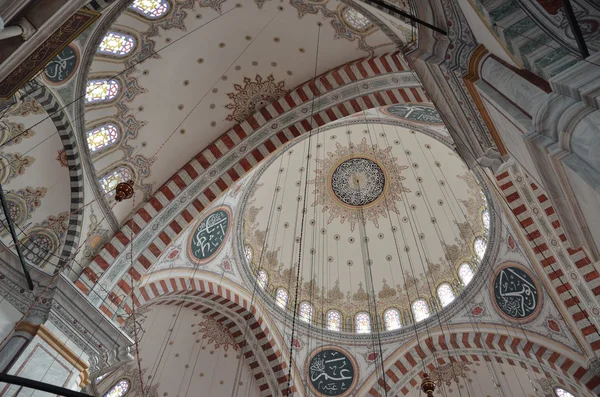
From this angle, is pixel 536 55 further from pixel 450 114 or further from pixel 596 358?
pixel 596 358

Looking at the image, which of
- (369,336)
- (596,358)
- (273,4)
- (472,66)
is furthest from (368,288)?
(472,66)

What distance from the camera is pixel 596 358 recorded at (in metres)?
8.31

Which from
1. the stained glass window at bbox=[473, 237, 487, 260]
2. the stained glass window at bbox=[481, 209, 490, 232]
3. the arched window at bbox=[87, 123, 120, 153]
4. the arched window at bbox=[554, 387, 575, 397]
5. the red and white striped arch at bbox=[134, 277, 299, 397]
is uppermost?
the stained glass window at bbox=[481, 209, 490, 232]

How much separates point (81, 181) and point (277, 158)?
6255mm

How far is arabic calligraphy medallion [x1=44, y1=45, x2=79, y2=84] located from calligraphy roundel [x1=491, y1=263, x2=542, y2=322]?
10.3 meters

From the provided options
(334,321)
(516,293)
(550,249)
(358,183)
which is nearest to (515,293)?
(516,293)

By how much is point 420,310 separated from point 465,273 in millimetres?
1754

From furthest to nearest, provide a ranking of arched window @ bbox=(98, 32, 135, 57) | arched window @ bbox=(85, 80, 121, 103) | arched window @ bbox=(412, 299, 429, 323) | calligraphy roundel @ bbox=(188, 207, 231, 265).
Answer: arched window @ bbox=(412, 299, 429, 323), calligraphy roundel @ bbox=(188, 207, 231, 265), arched window @ bbox=(85, 80, 121, 103), arched window @ bbox=(98, 32, 135, 57)

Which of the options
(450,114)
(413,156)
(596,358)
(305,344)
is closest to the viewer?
(450,114)

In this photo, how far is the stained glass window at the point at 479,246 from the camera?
11942 mm

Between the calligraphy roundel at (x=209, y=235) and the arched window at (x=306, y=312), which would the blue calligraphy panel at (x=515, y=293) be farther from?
the calligraphy roundel at (x=209, y=235)

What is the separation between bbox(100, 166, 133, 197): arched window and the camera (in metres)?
8.12

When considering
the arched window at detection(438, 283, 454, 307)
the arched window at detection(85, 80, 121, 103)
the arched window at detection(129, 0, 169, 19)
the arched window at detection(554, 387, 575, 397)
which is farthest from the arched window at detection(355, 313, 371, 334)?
the arched window at detection(129, 0, 169, 19)

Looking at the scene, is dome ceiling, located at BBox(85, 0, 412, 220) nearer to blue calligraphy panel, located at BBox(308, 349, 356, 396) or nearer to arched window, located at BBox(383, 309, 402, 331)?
blue calligraphy panel, located at BBox(308, 349, 356, 396)
